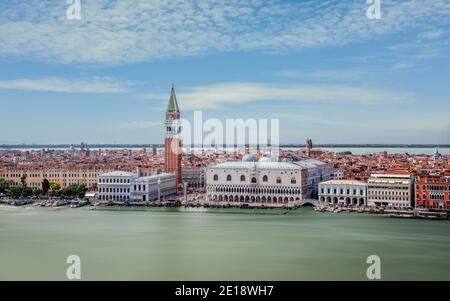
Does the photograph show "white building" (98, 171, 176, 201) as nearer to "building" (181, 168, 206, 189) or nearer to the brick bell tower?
the brick bell tower

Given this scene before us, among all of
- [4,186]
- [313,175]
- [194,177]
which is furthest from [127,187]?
[313,175]

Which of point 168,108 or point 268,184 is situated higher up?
point 168,108

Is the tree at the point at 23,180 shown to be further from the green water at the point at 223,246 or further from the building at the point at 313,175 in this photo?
the building at the point at 313,175

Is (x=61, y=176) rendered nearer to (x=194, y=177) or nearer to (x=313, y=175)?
(x=194, y=177)

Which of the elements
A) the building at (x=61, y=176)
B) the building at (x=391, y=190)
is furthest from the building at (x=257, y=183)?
the building at (x=61, y=176)
